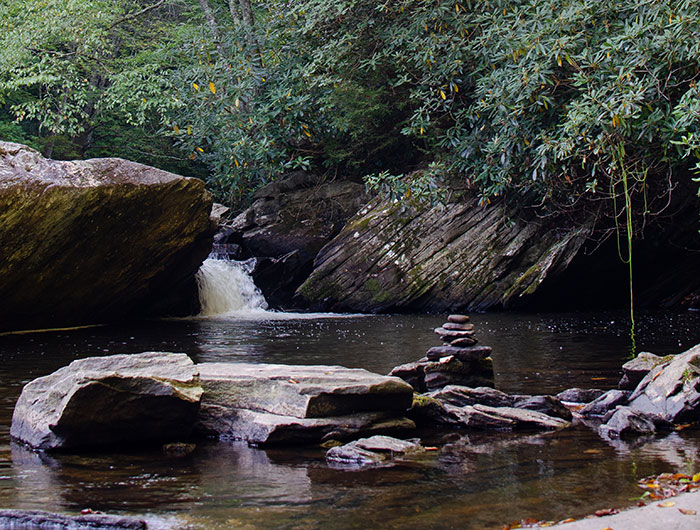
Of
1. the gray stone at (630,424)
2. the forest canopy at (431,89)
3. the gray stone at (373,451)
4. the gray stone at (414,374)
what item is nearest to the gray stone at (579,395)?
the gray stone at (630,424)

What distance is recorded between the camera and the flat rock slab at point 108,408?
5.28m

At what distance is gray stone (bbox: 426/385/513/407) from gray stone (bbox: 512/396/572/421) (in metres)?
0.18

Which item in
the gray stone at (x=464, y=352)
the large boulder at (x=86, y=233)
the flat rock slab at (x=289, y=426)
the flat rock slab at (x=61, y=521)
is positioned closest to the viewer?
the flat rock slab at (x=61, y=521)

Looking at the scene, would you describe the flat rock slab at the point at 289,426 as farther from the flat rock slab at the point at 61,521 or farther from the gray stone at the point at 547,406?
the flat rock slab at the point at 61,521

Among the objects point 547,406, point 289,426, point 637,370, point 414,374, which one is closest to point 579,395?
point 637,370

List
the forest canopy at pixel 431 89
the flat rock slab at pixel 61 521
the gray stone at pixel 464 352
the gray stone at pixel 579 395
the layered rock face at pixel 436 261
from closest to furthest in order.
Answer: the flat rock slab at pixel 61 521
the gray stone at pixel 579 395
the gray stone at pixel 464 352
the forest canopy at pixel 431 89
the layered rock face at pixel 436 261

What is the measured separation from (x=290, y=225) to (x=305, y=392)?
15693 millimetres

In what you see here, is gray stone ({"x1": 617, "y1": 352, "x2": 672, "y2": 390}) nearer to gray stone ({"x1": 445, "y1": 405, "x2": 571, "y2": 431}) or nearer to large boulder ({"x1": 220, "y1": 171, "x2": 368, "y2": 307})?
gray stone ({"x1": 445, "y1": 405, "x2": 571, "y2": 431})

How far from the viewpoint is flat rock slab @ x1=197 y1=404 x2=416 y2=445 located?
18.2 feet

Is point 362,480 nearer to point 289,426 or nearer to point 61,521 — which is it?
point 289,426

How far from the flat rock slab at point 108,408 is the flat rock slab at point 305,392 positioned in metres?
0.33

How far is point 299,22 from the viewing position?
1808cm

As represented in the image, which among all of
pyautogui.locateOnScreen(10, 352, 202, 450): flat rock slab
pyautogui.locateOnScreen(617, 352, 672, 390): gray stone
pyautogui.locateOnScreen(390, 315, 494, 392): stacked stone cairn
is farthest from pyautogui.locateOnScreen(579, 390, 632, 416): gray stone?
pyautogui.locateOnScreen(10, 352, 202, 450): flat rock slab

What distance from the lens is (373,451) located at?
16.9ft
